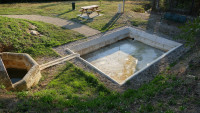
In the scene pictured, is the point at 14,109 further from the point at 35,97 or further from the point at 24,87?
the point at 24,87

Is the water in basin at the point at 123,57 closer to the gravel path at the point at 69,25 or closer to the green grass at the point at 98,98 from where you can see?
the gravel path at the point at 69,25

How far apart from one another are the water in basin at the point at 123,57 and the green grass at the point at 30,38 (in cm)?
203

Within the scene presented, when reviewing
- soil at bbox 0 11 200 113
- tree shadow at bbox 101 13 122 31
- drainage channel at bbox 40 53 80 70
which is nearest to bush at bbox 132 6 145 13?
tree shadow at bbox 101 13 122 31

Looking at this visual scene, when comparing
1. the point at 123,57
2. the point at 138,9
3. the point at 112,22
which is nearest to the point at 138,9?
the point at 138,9

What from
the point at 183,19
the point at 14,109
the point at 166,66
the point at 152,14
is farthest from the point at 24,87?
the point at 152,14

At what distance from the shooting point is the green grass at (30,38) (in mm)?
8945

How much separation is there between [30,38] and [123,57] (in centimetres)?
577

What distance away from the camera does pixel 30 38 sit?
32.3ft

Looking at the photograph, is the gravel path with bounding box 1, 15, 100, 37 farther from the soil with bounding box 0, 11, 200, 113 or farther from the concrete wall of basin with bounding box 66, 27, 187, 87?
the soil with bounding box 0, 11, 200, 113

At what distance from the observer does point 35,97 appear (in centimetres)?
527

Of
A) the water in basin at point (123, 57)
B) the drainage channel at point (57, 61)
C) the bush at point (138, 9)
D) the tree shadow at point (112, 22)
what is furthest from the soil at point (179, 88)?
the bush at point (138, 9)

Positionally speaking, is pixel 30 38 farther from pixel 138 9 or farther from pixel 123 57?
pixel 138 9

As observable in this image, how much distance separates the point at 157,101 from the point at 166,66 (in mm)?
3384

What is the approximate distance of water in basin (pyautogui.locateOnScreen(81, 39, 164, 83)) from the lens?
891 centimetres
